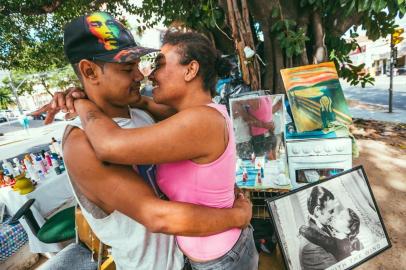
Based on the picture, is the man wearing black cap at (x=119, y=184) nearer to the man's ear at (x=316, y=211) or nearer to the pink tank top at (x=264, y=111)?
the man's ear at (x=316, y=211)

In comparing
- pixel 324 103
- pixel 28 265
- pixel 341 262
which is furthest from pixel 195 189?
pixel 28 265

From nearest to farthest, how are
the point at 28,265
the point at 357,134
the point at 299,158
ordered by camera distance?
the point at 299,158 < the point at 28,265 < the point at 357,134

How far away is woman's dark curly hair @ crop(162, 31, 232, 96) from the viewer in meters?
1.38

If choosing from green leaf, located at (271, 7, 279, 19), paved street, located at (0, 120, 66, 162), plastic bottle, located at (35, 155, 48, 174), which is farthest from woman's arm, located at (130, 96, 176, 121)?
paved street, located at (0, 120, 66, 162)

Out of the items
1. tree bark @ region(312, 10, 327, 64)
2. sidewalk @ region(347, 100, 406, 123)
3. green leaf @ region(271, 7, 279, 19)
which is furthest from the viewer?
sidewalk @ region(347, 100, 406, 123)

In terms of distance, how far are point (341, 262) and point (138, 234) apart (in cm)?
207

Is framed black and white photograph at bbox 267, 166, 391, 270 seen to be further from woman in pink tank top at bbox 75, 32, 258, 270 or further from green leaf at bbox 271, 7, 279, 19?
green leaf at bbox 271, 7, 279, 19

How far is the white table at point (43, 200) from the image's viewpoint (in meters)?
3.48

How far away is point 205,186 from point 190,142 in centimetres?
28

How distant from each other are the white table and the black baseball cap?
3129 mm

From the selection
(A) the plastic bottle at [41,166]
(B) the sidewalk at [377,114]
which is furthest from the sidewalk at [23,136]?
(B) the sidewalk at [377,114]

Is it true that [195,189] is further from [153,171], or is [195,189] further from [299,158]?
[299,158]

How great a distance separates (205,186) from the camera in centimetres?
125

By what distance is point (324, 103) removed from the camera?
305 cm
